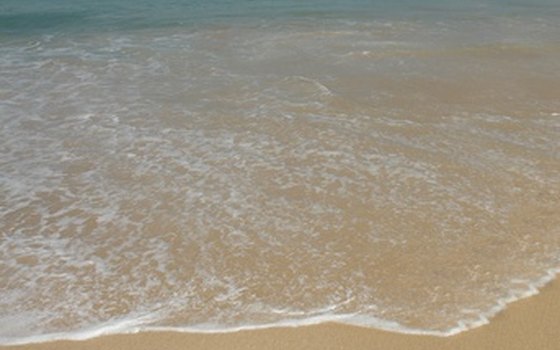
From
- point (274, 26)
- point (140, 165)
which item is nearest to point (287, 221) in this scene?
point (140, 165)

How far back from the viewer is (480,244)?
434 centimetres

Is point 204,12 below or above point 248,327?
above

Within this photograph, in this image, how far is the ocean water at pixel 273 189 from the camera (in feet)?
12.4

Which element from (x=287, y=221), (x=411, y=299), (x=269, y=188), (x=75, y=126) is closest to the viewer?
(x=411, y=299)

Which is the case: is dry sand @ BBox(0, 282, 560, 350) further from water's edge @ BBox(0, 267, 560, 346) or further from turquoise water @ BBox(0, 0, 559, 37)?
turquoise water @ BBox(0, 0, 559, 37)

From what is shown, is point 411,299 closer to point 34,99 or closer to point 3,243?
point 3,243

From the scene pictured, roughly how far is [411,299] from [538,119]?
4.34 m

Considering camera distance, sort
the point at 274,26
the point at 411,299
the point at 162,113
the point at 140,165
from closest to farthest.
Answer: the point at 411,299
the point at 140,165
the point at 162,113
the point at 274,26

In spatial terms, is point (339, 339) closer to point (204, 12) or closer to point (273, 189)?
point (273, 189)

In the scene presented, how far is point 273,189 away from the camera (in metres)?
5.32

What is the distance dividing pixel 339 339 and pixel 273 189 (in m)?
2.11

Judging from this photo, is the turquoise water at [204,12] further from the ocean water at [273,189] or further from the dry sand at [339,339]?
the dry sand at [339,339]

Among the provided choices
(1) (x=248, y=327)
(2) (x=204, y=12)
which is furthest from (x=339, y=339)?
(2) (x=204, y=12)

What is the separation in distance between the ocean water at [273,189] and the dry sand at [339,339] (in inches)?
3.4
